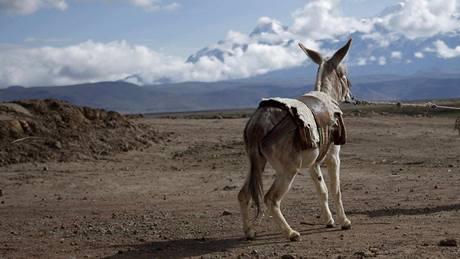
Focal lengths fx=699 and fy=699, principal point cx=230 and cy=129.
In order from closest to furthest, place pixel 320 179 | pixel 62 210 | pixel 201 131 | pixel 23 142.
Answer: pixel 320 179
pixel 62 210
pixel 23 142
pixel 201 131

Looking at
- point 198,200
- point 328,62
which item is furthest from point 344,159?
point 328,62

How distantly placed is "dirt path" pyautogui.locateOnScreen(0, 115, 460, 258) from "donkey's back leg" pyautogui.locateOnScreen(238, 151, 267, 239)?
21 centimetres

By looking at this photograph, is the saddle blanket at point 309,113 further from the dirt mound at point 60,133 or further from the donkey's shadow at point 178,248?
the dirt mound at point 60,133

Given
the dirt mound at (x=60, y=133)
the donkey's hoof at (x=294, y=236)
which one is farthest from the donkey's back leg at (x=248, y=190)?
the dirt mound at (x=60, y=133)

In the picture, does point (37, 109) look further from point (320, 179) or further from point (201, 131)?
point (320, 179)

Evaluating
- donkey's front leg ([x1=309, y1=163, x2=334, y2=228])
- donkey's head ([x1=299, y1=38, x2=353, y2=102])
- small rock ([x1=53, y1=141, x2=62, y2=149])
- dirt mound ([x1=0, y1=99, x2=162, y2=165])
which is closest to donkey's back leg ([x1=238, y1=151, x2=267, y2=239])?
donkey's front leg ([x1=309, y1=163, x2=334, y2=228])

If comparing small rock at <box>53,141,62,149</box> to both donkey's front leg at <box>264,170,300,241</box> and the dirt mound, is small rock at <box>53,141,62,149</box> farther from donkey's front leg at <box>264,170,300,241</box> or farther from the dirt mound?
donkey's front leg at <box>264,170,300,241</box>

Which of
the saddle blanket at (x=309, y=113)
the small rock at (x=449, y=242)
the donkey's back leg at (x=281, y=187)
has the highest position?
the saddle blanket at (x=309, y=113)

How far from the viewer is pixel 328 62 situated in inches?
429

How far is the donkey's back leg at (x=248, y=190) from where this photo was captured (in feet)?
30.7

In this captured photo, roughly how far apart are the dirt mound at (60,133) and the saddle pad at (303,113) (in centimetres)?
1269

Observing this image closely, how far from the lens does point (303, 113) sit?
30.8 ft

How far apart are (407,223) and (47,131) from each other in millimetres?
14633

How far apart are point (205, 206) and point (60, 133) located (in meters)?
10.5
